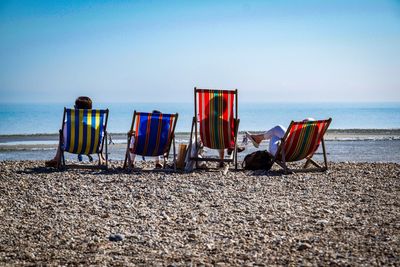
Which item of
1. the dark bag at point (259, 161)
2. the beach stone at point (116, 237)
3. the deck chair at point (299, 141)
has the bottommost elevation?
the beach stone at point (116, 237)

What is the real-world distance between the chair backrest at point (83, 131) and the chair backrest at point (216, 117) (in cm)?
141

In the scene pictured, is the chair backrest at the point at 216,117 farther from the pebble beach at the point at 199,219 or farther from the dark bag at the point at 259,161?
the pebble beach at the point at 199,219

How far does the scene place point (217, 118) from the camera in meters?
8.66

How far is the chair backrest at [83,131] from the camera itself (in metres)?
8.67

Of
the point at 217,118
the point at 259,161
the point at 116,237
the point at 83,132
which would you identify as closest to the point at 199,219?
the point at 116,237

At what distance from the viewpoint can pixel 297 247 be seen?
4.36 meters

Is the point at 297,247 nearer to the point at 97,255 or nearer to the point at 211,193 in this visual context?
the point at 97,255

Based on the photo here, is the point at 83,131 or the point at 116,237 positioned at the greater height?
the point at 83,131

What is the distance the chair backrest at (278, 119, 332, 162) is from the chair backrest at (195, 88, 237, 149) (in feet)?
2.72

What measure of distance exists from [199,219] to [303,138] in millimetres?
3500

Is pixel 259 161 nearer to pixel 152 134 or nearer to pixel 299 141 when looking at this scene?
pixel 299 141

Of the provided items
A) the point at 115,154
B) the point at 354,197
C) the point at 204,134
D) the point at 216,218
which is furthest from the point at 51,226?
the point at 115,154

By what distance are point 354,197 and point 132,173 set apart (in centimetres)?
335

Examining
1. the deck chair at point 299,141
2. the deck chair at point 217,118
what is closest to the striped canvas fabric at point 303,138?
the deck chair at point 299,141
